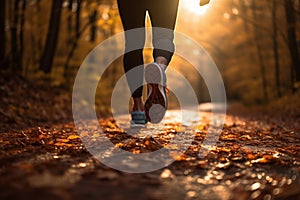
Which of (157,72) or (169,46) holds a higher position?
(169,46)

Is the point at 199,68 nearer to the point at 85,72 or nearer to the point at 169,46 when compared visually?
the point at 85,72

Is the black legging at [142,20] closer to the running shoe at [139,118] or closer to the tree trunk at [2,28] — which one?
the running shoe at [139,118]

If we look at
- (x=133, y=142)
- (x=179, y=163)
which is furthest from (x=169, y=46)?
(x=179, y=163)

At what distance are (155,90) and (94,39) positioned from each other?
475 inches

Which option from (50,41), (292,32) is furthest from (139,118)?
(292,32)

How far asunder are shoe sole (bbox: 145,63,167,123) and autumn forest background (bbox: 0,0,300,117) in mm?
6174

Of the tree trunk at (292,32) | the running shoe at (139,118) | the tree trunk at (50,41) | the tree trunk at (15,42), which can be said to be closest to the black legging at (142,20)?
the running shoe at (139,118)

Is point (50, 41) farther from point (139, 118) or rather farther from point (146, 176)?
point (146, 176)

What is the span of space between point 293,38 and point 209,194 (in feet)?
37.3

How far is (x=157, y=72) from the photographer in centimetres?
318

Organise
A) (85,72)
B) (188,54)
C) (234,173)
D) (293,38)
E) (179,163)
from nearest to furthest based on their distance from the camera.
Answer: (234,173)
(179,163)
(293,38)
(85,72)
(188,54)

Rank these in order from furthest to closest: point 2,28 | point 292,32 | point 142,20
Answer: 1. point 292,32
2. point 2,28
3. point 142,20

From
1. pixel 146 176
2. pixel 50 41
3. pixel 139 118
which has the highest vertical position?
pixel 50 41

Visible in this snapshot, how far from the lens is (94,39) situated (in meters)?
14.8
